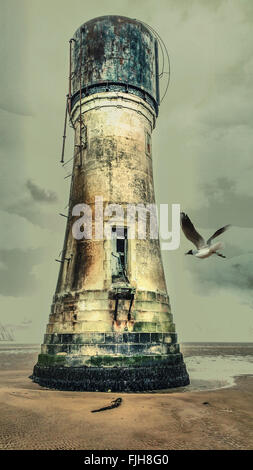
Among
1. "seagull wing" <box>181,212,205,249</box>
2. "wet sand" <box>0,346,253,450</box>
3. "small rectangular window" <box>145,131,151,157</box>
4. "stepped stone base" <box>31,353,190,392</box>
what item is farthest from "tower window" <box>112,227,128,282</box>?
"seagull wing" <box>181,212,205,249</box>

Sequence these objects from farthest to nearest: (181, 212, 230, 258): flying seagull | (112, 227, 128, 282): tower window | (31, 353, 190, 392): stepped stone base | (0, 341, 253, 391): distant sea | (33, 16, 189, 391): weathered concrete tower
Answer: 1. (0, 341, 253, 391): distant sea
2. (112, 227, 128, 282): tower window
3. (33, 16, 189, 391): weathered concrete tower
4. (31, 353, 190, 392): stepped stone base
5. (181, 212, 230, 258): flying seagull

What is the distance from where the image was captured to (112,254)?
1596cm

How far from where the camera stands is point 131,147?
58.5 ft

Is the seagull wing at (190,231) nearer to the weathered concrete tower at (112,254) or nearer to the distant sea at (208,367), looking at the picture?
the weathered concrete tower at (112,254)

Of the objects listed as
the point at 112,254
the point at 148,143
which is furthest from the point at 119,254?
the point at 148,143

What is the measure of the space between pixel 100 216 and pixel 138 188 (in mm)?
2492

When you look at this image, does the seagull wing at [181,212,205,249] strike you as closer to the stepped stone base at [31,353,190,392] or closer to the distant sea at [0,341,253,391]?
the stepped stone base at [31,353,190,392]

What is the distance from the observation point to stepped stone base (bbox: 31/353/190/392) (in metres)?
13.7

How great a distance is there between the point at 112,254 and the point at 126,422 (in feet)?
26.5

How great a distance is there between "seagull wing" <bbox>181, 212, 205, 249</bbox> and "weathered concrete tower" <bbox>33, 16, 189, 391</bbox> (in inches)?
207

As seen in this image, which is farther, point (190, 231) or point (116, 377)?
point (116, 377)

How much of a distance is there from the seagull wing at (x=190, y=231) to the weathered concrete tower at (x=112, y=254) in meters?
5.26

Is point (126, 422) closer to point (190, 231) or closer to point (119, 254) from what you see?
point (190, 231)

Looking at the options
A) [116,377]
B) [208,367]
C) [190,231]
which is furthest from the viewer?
[208,367]
